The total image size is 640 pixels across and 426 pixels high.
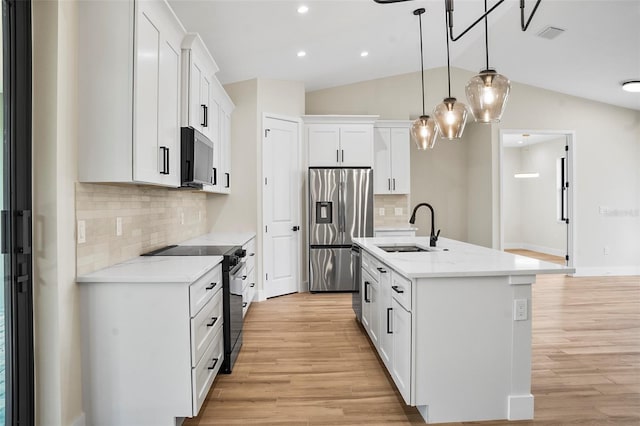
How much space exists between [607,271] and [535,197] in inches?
128

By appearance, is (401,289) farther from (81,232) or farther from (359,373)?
(81,232)

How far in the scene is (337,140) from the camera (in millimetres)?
5738

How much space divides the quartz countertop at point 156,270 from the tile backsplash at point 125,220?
9 centimetres

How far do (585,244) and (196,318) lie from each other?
6.75 metres

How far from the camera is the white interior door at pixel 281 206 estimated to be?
527 centimetres

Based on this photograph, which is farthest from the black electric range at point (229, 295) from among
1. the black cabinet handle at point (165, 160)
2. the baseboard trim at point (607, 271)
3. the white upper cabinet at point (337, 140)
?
the baseboard trim at point (607, 271)

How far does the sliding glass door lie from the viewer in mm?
1775

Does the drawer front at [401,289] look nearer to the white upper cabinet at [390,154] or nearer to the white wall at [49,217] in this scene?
the white wall at [49,217]

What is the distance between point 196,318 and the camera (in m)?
2.15

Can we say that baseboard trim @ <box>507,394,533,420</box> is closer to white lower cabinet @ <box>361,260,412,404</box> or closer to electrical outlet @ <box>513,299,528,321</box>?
electrical outlet @ <box>513,299,528,321</box>

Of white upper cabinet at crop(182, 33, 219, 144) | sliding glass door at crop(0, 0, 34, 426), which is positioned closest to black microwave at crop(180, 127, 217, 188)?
white upper cabinet at crop(182, 33, 219, 144)

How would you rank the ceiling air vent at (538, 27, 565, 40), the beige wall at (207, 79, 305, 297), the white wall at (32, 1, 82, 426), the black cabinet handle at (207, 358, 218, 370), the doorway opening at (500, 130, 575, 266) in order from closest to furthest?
the white wall at (32, 1, 82, 426) → the black cabinet handle at (207, 358, 218, 370) → the ceiling air vent at (538, 27, 565, 40) → the beige wall at (207, 79, 305, 297) → the doorway opening at (500, 130, 575, 266)

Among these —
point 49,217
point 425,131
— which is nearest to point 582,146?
point 425,131

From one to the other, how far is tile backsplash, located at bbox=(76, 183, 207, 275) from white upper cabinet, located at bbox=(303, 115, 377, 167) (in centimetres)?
222
